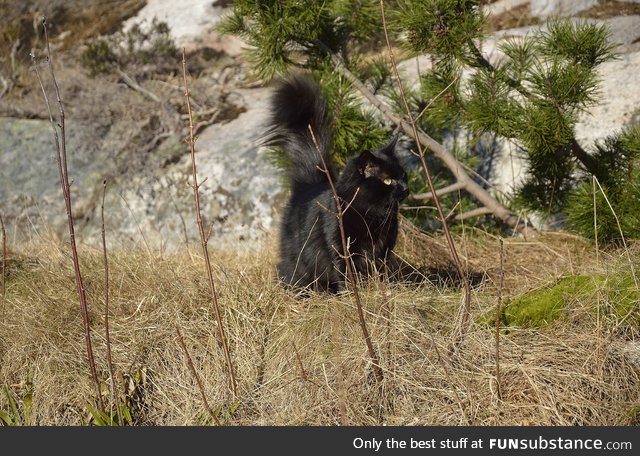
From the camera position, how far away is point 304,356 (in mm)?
2621

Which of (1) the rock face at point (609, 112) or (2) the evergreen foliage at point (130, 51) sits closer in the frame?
(1) the rock face at point (609, 112)

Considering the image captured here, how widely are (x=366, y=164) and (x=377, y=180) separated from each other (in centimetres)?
10

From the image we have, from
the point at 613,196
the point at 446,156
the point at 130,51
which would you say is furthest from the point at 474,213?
the point at 130,51

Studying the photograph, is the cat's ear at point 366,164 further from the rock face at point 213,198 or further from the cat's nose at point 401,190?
A: the rock face at point 213,198

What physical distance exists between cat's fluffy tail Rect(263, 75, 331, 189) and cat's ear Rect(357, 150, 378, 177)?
21 centimetres

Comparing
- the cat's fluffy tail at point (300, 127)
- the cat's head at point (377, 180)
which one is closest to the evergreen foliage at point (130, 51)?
the cat's fluffy tail at point (300, 127)

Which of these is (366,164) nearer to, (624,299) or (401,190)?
(401,190)

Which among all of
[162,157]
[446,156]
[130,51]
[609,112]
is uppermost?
[130,51]

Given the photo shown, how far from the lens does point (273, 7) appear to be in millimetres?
3842

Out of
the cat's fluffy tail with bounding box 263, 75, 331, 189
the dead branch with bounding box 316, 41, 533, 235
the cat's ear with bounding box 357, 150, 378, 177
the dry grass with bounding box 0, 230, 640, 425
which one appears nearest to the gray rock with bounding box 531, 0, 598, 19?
the dead branch with bounding box 316, 41, 533, 235

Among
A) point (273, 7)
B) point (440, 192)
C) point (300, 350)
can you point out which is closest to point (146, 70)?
point (273, 7)

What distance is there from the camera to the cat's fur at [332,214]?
3.46 m
